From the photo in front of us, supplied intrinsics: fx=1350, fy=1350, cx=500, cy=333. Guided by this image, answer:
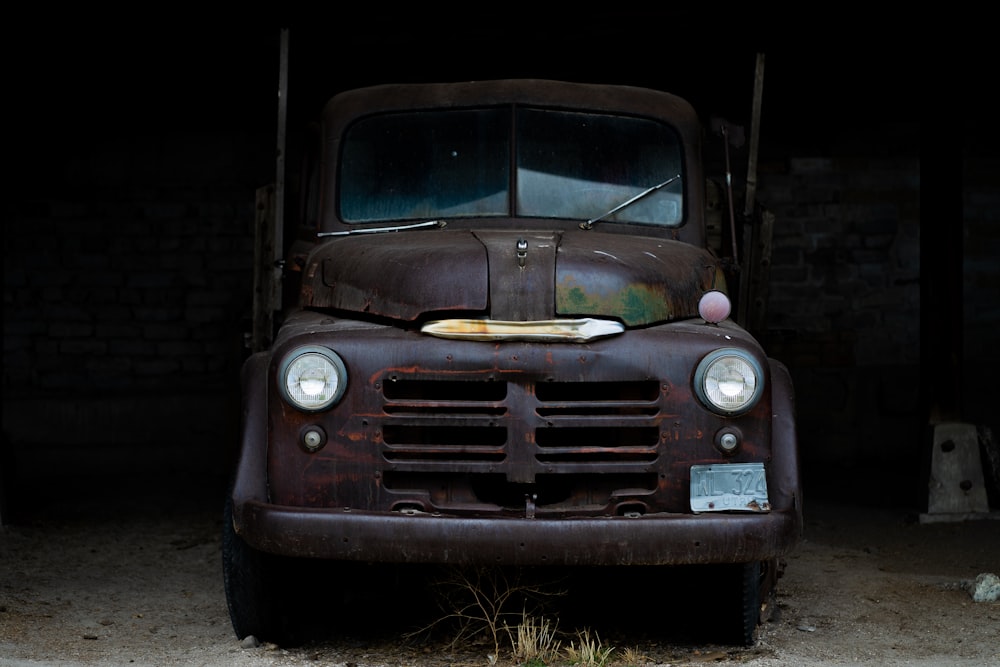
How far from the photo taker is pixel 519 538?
370cm

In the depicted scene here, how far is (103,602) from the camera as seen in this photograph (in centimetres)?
521

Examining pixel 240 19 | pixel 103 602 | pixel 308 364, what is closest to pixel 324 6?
pixel 240 19

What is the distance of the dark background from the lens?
850 centimetres

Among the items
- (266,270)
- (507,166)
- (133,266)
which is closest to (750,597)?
(507,166)

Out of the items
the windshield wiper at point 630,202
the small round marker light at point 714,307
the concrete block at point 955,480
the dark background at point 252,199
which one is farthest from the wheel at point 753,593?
the dark background at point 252,199

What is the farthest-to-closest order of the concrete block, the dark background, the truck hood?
the dark background, the concrete block, the truck hood

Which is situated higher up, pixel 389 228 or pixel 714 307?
pixel 389 228

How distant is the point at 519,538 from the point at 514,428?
33cm

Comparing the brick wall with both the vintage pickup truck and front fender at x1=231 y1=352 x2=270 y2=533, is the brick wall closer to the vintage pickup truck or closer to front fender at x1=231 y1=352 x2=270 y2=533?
the vintage pickup truck

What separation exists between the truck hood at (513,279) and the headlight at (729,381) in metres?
0.31

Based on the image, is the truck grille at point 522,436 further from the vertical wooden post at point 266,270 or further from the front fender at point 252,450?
the vertical wooden post at point 266,270

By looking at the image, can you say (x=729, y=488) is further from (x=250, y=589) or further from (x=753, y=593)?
(x=250, y=589)

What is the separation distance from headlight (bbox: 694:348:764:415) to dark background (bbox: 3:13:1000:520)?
188 inches

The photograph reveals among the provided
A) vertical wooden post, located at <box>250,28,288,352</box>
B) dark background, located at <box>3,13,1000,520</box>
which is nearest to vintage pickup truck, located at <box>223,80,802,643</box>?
vertical wooden post, located at <box>250,28,288,352</box>
